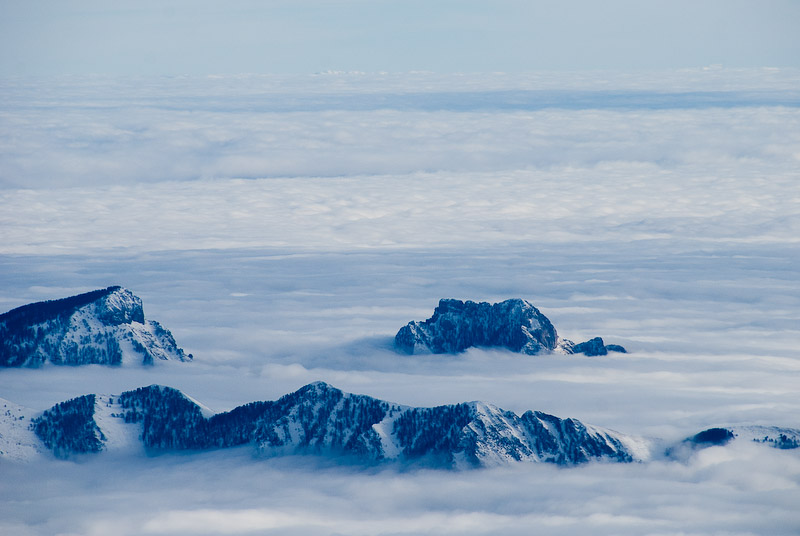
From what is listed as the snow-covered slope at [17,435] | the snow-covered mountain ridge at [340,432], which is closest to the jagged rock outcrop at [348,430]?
the snow-covered mountain ridge at [340,432]

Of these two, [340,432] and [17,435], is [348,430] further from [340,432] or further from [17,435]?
[17,435]

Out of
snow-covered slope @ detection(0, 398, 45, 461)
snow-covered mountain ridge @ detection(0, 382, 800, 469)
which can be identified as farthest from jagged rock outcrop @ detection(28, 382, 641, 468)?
snow-covered slope @ detection(0, 398, 45, 461)

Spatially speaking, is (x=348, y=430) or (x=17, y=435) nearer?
(x=17, y=435)

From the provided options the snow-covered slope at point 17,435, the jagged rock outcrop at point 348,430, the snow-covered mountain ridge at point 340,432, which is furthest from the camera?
the snow-covered mountain ridge at point 340,432

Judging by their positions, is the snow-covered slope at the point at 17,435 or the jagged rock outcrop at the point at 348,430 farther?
the jagged rock outcrop at the point at 348,430

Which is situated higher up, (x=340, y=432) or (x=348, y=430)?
(x=348, y=430)

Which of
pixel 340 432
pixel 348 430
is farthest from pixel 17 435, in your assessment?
pixel 348 430

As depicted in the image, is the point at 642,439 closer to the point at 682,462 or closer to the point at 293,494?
the point at 682,462

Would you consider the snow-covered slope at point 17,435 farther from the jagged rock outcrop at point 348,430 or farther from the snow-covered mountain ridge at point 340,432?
the jagged rock outcrop at point 348,430

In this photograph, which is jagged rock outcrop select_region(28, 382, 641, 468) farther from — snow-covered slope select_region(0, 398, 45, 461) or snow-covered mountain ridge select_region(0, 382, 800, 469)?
snow-covered slope select_region(0, 398, 45, 461)
